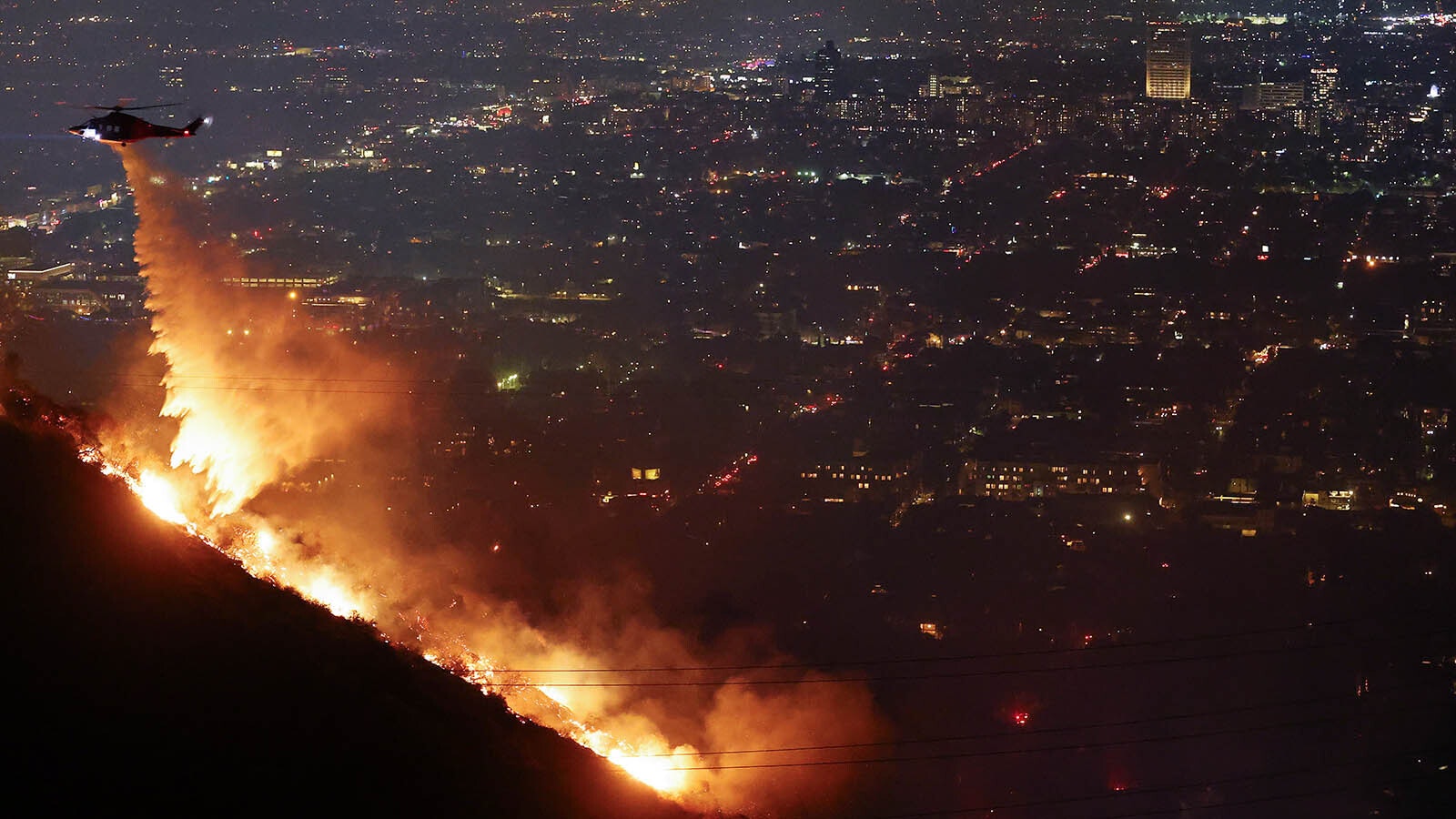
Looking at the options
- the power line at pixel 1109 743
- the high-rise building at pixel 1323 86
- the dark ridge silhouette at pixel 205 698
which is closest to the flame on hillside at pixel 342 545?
the power line at pixel 1109 743

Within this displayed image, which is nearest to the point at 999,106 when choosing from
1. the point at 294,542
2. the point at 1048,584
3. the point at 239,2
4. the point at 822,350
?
the point at 822,350

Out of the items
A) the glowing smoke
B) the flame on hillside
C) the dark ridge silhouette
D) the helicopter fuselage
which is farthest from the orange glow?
the helicopter fuselage

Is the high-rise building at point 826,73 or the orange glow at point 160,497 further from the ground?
the high-rise building at point 826,73

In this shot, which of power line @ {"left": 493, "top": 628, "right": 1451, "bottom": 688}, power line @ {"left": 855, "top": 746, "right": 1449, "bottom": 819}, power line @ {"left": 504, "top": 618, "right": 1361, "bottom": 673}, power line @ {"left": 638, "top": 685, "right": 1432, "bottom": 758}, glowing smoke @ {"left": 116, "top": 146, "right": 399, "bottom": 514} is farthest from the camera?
power line @ {"left": 504, "top": 618, "right": 1361, "bottom": 673}

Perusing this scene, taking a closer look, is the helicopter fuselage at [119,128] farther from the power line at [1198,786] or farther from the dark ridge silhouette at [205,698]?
the power line at [1198,786]

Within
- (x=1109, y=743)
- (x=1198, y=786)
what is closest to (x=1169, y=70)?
(x=1109, y=743)

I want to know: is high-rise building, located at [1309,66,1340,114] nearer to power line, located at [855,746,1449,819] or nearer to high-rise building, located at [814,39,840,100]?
high-rise building, located at [814,39,840,100]
